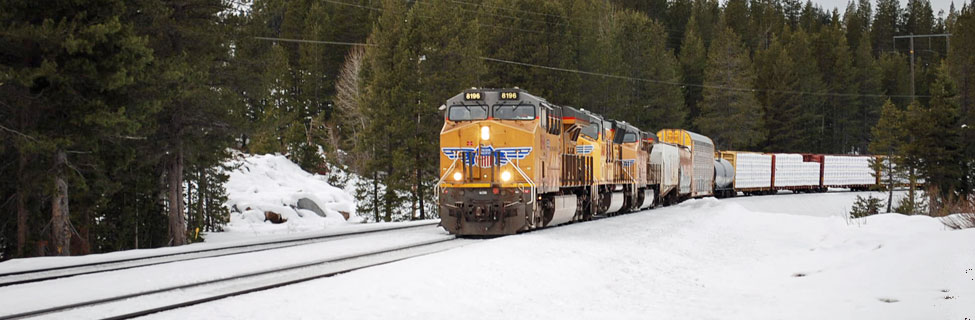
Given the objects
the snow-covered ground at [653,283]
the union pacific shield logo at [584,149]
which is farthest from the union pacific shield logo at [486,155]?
the union pacific shield logo at [584,149]

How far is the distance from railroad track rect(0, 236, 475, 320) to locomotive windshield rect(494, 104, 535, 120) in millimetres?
5874

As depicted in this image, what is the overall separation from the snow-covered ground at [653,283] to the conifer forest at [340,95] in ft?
27.3

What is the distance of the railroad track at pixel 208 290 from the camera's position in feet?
30.0

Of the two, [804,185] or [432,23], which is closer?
[432,23]

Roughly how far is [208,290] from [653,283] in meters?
7.16

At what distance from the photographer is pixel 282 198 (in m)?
43.5

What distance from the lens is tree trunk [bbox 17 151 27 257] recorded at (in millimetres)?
17141

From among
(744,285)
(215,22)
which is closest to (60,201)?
(215,22)

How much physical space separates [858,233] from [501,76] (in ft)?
114

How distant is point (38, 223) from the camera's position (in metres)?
18.9

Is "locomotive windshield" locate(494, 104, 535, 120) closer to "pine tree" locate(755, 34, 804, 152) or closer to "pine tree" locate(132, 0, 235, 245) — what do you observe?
"pine tree" locate(132, 0, 235, 245)

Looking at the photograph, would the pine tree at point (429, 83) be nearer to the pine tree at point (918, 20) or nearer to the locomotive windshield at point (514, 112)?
the locomotive windshield at point (514, 112)

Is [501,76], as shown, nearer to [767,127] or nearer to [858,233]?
[858,233]

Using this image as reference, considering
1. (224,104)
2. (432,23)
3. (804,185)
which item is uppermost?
(432,23)
